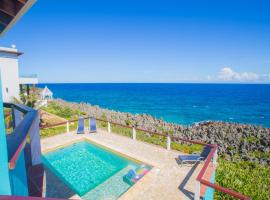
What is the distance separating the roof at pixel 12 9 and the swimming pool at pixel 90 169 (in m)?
5.38

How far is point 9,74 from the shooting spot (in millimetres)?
17078

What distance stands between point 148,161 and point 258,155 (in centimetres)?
854

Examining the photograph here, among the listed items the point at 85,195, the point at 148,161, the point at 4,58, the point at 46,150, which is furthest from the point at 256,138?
the point at 4,58

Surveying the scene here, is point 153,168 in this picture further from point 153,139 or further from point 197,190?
point 153,139

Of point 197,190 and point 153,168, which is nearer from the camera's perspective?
point 197,190

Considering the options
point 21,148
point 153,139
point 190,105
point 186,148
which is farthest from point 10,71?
point 190,105

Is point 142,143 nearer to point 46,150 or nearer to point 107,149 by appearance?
point 107,149

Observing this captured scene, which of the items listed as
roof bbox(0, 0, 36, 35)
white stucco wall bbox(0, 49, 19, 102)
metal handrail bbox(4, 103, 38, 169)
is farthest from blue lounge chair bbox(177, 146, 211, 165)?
white stucco wall bbox(0, 49, 19, 102)

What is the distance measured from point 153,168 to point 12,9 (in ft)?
22.0

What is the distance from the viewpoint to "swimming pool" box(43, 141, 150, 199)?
20.6 ft

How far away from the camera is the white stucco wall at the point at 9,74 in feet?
54.0

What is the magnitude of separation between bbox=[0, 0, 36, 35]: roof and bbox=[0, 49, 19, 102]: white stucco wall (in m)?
16.6

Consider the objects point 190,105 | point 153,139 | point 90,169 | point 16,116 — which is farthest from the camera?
point 190,105

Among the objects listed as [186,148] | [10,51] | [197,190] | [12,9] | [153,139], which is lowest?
[186,148]
